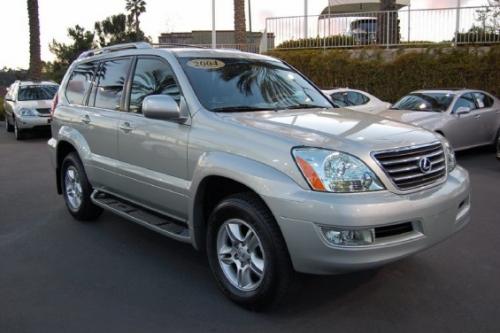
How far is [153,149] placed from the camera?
15.0 feet

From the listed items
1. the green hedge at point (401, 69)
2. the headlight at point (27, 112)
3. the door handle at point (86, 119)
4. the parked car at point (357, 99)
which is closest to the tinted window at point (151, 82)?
the door handle at point (86, 119)

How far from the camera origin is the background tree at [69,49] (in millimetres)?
46709

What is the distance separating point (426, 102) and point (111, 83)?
775 centimetres

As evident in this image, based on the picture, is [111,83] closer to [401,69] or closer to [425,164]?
[425,164]

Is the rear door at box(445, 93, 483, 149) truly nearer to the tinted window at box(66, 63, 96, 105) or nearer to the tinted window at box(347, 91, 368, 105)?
the tinted window at box(347, 91, 368, 105)

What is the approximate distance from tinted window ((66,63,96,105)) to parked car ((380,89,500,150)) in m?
6.40

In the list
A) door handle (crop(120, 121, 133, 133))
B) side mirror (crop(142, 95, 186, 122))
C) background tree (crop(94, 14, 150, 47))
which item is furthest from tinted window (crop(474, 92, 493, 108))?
background tree (crop(94, 14, 150, 47))

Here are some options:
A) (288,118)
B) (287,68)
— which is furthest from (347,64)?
(288,118)

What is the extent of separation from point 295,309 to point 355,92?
10818 mm

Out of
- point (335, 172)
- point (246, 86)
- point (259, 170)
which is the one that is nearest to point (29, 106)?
point (246, 86)

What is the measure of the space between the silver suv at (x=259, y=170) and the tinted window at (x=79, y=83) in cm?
44

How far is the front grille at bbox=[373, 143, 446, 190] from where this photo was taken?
350 cm

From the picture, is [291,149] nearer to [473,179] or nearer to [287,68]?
[287,68]

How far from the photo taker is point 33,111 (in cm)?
1532
